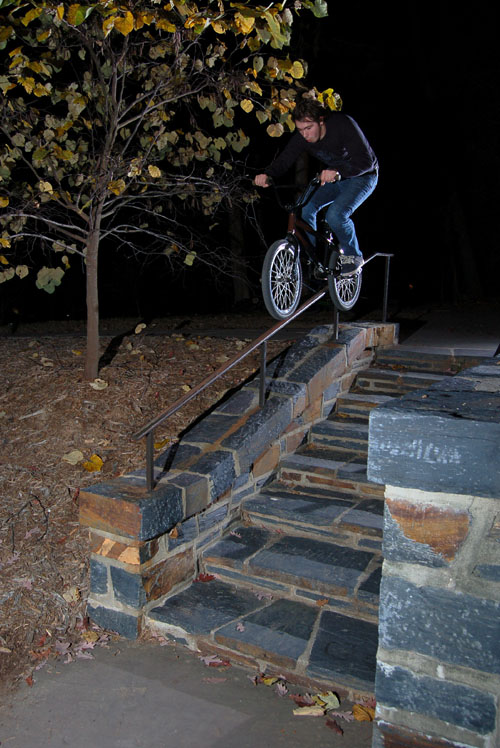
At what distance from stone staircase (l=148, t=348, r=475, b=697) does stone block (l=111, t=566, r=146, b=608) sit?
149 mm

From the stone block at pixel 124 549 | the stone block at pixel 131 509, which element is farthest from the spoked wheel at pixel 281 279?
the stone block at pixel 124 549

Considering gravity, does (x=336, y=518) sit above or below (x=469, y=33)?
below

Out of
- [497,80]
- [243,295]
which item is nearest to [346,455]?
[243,295]

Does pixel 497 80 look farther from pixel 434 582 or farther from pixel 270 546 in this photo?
pixel 434 582

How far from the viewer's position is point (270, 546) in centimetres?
455

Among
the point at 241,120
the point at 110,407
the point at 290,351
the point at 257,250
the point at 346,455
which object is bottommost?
the point at 346,455

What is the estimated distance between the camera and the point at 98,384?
5863 millimetres

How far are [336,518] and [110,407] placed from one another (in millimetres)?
2300

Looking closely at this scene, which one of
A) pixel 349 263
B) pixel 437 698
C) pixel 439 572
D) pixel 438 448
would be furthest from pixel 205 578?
pixel 349 263

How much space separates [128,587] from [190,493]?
0.73 meters

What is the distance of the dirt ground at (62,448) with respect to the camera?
12.9 ft

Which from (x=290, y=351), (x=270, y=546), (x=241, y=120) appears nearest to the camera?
(x=270, y=546)

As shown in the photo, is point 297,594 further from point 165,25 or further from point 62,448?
point 165,25

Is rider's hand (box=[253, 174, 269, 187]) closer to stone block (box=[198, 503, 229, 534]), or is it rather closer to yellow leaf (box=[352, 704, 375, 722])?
stone block (box=[198, 503, 229, 534])
